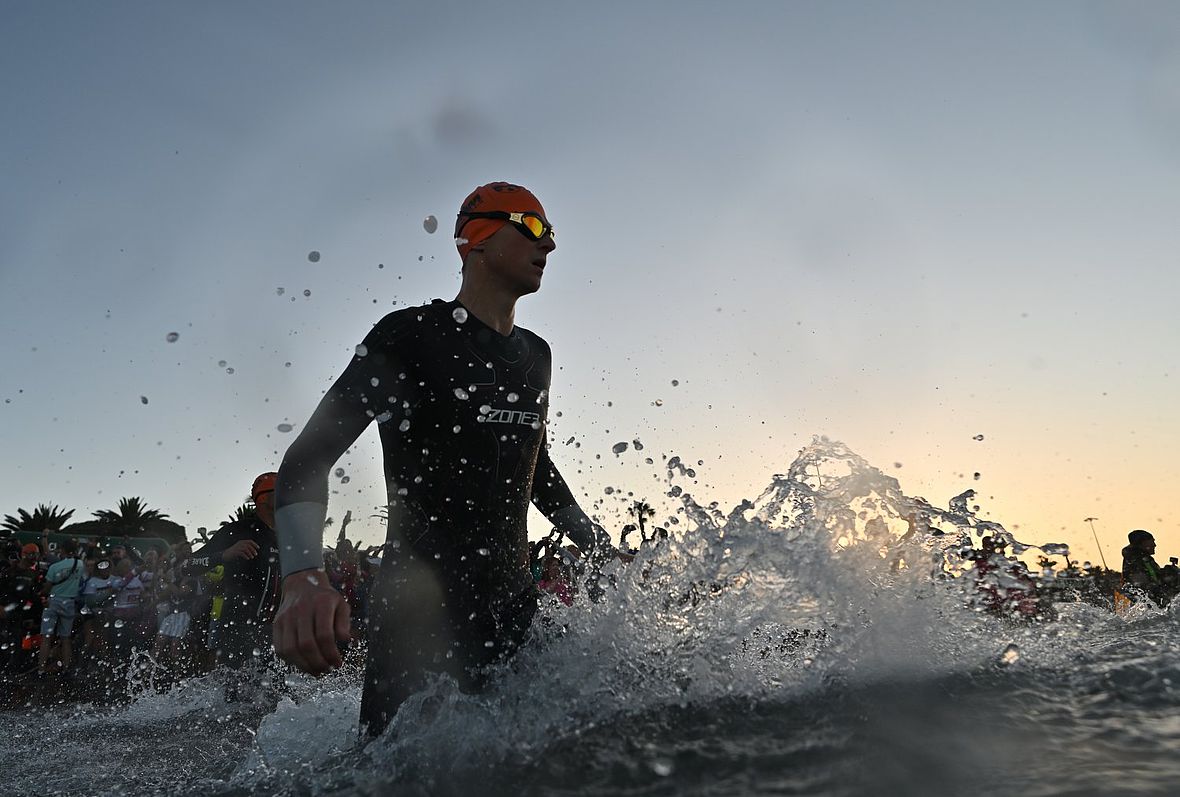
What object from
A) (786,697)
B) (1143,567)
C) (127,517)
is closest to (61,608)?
(786,697)

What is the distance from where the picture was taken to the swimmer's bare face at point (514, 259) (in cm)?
305

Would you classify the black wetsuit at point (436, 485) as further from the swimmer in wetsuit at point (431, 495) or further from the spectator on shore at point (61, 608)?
the spectator on shore at point (61, 608)

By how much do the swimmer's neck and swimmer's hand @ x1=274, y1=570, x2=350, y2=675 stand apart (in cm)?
119

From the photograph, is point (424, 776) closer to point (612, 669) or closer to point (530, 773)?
point (530, 773)

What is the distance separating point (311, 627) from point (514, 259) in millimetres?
1546

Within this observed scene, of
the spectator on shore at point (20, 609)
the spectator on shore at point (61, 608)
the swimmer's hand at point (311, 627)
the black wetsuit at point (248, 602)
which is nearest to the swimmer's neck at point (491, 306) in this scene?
the swimmer's hand at point (311, 627)

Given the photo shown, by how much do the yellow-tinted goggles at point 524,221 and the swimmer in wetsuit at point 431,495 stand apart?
0.36 meters

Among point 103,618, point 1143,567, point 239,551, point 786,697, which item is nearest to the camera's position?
point 786,697

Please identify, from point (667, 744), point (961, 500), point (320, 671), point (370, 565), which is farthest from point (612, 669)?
point (370, 565)

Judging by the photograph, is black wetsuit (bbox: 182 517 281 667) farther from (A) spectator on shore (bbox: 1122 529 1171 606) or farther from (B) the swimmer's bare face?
(A) spectator on shore (bbox: 1122 529 1171 606)

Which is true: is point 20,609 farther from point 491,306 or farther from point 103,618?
point 491,306

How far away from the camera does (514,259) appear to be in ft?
10.0

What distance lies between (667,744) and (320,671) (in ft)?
2.97

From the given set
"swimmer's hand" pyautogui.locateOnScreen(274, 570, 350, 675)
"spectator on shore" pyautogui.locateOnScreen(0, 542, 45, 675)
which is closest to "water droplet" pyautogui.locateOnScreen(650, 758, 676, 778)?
"swimmer's hand" pyautogui.locateOnScreen(274, 570, 350, 675)
